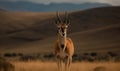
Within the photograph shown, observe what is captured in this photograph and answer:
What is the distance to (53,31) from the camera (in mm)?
109812

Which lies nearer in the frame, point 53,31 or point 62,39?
point 62,39

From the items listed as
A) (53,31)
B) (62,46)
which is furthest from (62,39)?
(53,31)

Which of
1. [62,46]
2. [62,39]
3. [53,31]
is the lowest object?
[53,31]

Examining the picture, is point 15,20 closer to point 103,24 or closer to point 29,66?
point 103,24

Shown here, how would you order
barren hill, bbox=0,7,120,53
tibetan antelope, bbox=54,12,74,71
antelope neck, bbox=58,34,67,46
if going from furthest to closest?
barren hill, bbox=0,7,120,53
antelope neck, bbox=58,34,67,46
tibetan antelope, bbox=54,12,74,71

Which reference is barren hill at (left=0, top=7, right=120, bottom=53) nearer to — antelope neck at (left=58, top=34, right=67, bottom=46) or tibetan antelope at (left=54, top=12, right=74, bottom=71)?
tibetan antelope at (left=54, top=12, right=74, bottom=71)

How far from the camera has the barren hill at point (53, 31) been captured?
86.8 metres

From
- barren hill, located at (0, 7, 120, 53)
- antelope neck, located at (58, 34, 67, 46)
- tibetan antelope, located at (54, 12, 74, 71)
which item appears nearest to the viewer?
tibetan antelope, located at (54, 12, 74, 71)

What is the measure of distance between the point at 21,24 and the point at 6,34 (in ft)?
46.5

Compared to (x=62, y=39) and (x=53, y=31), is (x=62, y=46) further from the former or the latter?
(x=53, y=31)

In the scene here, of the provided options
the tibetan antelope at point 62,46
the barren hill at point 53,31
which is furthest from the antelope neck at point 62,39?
the barren hill at point 53,31

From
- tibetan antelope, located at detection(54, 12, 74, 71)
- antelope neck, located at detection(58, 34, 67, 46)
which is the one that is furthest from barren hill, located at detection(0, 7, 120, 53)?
antelope neck, located at detection(58, 34, 67, 46)

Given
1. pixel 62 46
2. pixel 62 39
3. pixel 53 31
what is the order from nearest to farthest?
1. pixel 62 39
2. pixel 62 46
3. pixel 53 31

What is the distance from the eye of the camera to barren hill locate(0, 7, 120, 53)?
86.8m
